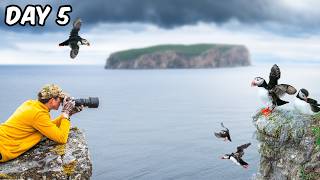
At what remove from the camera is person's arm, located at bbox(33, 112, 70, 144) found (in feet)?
33.1

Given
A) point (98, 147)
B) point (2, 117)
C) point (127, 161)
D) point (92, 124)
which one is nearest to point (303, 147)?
point (127, 161)

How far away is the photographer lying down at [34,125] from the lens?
33.1 feet

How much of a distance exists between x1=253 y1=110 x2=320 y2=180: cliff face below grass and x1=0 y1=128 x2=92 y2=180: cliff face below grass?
8164 mm

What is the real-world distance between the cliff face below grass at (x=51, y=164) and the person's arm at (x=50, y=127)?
0.30 metres

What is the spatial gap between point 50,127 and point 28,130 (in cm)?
54

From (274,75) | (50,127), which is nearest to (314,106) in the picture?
(274,75)

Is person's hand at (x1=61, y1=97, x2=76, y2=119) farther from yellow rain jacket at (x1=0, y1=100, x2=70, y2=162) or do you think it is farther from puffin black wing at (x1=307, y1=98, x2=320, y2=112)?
puffin black wing at (x1=307, y1=98, x2=320, y2=112)

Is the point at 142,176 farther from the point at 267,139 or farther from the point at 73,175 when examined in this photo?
the point at 73,175

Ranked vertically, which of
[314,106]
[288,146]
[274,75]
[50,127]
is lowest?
[288,146]

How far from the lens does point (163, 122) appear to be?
237 ft

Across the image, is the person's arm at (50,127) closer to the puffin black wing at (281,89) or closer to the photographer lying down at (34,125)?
the photographer lying down at (34,125)

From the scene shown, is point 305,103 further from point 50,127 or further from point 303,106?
point 50,127

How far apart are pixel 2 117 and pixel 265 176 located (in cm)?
6211

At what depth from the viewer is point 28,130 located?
10.4 meters
